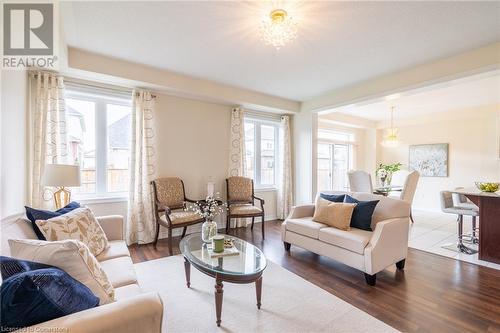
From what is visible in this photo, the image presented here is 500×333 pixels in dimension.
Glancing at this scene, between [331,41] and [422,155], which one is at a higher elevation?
[331,41]

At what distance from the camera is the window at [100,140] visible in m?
3.46

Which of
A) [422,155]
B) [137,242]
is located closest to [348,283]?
[137,242]

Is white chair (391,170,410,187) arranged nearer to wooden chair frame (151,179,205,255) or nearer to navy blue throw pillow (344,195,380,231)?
navy blue throw pillow (344,195,380,231)

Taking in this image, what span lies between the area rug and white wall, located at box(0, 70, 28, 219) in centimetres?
148

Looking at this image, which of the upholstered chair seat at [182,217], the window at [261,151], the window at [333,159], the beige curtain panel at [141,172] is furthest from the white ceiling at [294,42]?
the window at [333,159]

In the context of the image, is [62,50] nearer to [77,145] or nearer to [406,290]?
[77,145]

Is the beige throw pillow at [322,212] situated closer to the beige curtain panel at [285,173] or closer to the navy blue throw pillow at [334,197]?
the navy blue throw pillow at [334,197]

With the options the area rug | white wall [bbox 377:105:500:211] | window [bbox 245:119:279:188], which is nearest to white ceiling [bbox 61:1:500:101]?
window [bbox 245:119:279:188]

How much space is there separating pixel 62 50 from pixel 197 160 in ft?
7.82

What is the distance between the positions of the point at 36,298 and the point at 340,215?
278 cm

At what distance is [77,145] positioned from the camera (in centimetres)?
345

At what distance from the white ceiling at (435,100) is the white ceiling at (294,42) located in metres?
0.85

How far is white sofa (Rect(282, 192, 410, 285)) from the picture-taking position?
2453 mm

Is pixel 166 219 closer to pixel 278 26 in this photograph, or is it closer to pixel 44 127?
pixel 44 127
